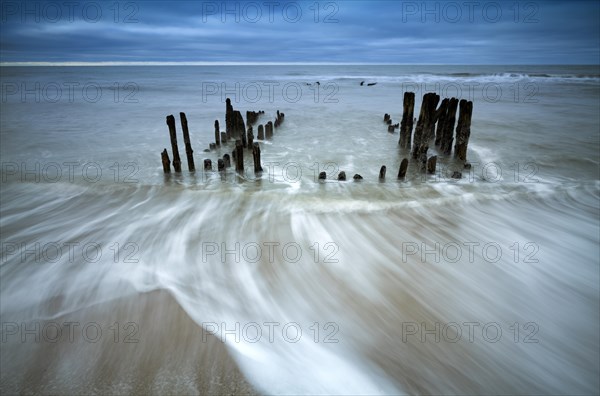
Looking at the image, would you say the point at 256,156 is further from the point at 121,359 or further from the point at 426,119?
the point at 121,359

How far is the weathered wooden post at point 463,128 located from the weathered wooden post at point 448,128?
1.56 feet

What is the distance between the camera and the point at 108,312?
358 centimetres

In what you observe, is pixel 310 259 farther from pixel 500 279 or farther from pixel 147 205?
pixel 147 205

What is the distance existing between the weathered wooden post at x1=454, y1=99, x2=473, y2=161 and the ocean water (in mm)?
393

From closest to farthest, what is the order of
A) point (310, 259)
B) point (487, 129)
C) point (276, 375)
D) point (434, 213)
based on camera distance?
point (276, 375), point (310, 259), point (434, 213), point (487, 129)

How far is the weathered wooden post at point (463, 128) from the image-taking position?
26.8ft

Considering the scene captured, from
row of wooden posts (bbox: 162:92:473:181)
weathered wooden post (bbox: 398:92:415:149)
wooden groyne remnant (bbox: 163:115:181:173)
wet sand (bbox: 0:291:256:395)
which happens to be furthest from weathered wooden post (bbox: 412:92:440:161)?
wet sand (bbox: 0:291:256:395)

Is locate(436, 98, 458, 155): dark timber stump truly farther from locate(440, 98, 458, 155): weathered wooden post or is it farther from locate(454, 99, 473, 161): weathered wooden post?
locate(454, 99, 473, 161): weathered wooden post

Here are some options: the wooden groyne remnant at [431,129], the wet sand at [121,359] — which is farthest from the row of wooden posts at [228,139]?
the wet sand at [121,359]

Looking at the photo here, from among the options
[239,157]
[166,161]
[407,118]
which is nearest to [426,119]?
[407,118]

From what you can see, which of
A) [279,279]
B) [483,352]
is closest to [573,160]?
[483,352]

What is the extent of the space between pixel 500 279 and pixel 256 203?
14.5 feet

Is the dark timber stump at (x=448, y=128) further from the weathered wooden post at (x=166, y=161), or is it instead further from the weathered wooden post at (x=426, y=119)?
the weathered wooden post at (x=166, y=161)

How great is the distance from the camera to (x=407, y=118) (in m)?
9.91
